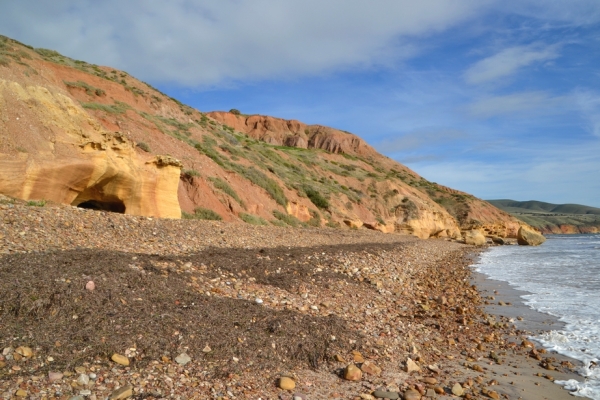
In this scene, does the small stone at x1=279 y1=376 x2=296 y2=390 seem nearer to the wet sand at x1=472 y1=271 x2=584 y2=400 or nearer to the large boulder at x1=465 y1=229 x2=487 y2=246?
the wet sand at x1=472 y1=271 x2=584 y2=400

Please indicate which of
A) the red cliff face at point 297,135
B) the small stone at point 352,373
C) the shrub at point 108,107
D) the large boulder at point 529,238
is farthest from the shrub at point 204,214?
the red cliff face at point 297,135

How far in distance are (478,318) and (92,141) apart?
41.7ft

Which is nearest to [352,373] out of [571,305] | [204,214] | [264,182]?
[571,305]

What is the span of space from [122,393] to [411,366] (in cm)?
370

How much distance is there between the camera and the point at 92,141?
13930mm

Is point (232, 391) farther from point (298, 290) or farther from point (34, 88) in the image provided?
point (34, 88)

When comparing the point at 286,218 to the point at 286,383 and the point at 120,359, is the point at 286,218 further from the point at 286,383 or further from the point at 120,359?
the point at 120,359

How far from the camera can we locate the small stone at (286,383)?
4762 mm

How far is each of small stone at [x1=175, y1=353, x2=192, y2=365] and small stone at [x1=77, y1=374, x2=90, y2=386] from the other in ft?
3.12

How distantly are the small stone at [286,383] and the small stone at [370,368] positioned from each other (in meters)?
1.11

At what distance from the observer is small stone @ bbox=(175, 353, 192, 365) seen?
480 cm

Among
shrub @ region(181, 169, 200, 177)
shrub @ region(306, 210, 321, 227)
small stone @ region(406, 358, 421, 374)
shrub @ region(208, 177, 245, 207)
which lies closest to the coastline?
small stone @ region(406, 358, 421, 374)

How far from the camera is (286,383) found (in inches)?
189

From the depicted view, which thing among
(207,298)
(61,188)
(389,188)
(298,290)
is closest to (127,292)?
→ (207,298)
